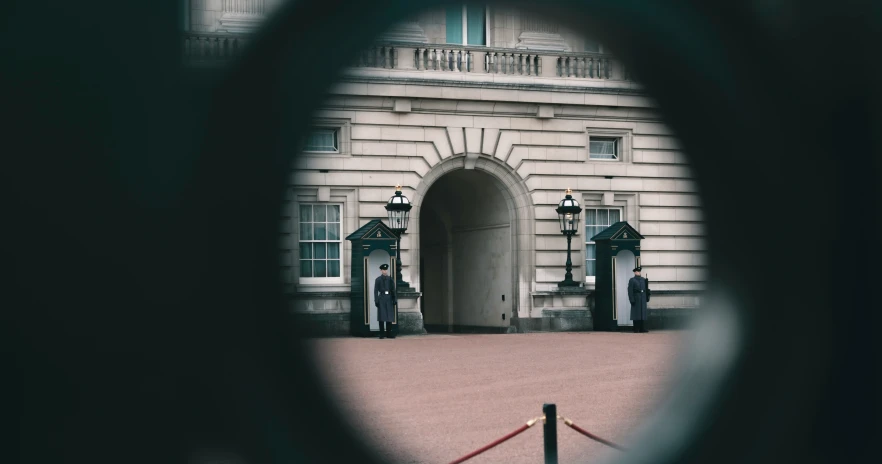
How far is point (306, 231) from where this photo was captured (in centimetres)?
1736

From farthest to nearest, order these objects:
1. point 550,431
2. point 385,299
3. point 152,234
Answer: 1. point 385,299
2. point 550,431
3. point 152,234

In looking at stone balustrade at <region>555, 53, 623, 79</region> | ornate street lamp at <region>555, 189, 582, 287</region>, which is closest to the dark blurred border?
ornate street lamp at <region>555, 189, 582, 287</region>

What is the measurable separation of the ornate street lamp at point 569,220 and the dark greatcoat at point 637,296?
1.04m

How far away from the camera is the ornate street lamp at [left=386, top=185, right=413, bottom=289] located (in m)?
16.8

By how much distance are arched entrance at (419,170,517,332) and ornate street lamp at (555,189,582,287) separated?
0.92 metres

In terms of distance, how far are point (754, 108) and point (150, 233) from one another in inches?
40.1

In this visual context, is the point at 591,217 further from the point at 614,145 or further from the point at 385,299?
the point at 385,299

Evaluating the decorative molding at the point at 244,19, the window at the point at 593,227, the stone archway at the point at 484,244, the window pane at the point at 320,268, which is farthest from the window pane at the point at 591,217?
the decorative molding at the point at 244,19

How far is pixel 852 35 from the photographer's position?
70.1 inches

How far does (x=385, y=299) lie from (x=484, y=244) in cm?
410

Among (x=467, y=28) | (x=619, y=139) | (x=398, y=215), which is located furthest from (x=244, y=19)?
(x=619, y=139)

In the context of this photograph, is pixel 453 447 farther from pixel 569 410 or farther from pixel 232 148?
pixel 232 148

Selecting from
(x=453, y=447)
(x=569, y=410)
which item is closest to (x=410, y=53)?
(x=569, y=410)

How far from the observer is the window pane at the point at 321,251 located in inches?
685
